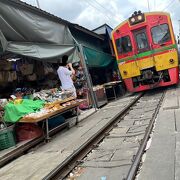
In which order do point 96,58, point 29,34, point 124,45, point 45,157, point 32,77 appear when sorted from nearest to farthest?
point 45,157 → point 29,34 → point 32,77 → point 124,45 → point 96,58

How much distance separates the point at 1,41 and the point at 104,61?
32.0ft

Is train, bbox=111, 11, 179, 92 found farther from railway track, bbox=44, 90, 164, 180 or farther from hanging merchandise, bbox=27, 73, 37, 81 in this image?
railway track, bbox=44, 90, 164, 180

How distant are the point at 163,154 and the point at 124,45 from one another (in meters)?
9.94

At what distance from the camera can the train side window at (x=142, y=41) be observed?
13.8m

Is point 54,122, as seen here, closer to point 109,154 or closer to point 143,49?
point 109,154

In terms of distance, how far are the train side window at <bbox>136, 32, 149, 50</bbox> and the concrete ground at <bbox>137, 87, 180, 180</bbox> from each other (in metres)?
6.86

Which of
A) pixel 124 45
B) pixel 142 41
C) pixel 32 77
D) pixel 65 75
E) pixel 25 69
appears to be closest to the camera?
pixel 65 75

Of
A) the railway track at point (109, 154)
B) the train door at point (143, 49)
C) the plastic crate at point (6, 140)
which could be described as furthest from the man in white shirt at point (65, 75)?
the train door at point (143, 49)

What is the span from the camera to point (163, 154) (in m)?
4.90

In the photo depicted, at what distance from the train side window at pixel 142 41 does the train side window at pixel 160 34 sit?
375 mm

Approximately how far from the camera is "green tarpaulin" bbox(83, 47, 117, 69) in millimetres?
13967

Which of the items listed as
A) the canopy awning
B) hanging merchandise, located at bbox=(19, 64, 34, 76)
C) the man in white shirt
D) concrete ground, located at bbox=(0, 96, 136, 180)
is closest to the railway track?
concrete ground, located at bbox=(0, 96, 136, 180)

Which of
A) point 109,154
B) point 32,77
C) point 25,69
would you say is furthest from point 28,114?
point 32,77

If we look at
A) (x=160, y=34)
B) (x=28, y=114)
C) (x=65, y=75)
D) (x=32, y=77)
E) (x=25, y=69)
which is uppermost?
(x=160, y=34)
